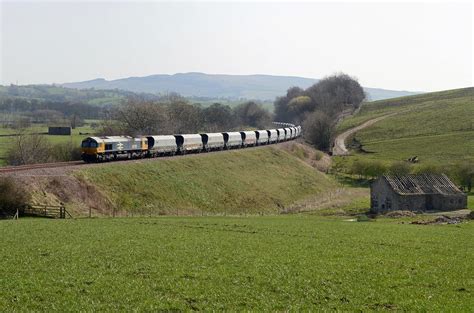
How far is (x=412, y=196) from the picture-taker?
7256cm

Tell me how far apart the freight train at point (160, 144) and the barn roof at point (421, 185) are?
29501 mm

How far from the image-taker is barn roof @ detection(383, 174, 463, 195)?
73562 millimetres

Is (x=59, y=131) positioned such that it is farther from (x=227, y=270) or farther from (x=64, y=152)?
(x=227, y=270)

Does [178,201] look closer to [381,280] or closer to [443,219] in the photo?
[443,219]

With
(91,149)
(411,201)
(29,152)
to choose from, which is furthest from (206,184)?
(29,152)

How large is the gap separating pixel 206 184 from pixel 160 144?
9.46 m

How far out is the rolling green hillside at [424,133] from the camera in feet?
395

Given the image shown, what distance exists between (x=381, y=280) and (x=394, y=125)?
148 m

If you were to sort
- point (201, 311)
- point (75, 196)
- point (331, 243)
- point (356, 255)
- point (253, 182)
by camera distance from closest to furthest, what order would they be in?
point (201, 311)
point (356, 255)
point (331, 243)
point (75, 196)
point (253, 182)

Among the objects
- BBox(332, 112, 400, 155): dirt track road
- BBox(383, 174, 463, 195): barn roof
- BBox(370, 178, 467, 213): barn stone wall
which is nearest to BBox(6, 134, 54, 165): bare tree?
BBox(370, 178, 467, 213): barn stone wall

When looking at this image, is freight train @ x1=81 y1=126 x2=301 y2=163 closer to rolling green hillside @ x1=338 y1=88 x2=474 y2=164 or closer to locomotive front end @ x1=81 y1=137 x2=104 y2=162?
locomotive front end @ x1=81 y1=137 x2=104 y2=162

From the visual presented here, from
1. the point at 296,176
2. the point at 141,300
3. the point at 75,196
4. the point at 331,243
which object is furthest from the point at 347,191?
the point at 141,300

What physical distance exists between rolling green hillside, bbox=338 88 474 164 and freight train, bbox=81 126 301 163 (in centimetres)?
3498

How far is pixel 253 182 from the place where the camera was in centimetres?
8131
